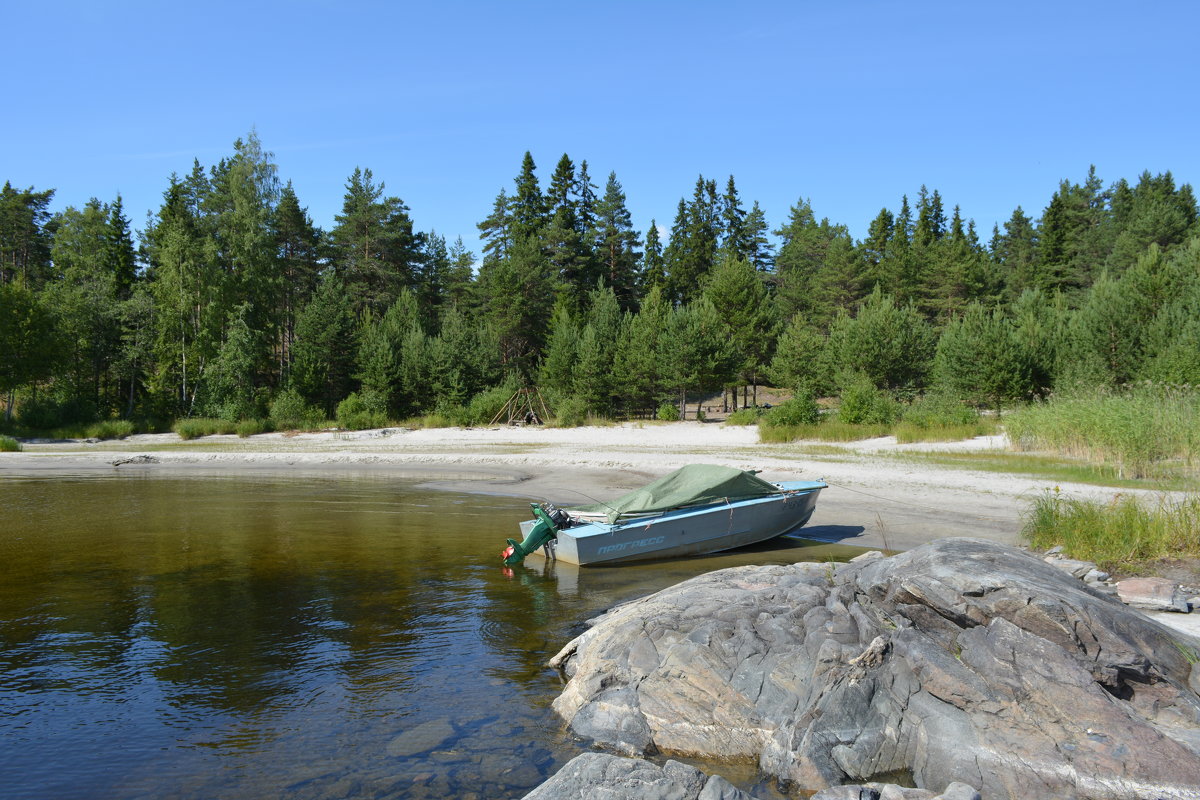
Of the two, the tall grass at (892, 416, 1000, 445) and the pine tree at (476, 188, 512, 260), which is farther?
the pine tree at (476, 188, 512, 260)

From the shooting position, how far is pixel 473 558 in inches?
559

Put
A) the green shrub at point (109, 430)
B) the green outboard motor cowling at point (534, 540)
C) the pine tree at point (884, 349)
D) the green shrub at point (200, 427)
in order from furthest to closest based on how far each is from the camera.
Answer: the pine tree at point (884, 349), the green shrub at point (200, 427), the green shrub at point (109, 430), the green outboard motor cowling at point (534, 540)

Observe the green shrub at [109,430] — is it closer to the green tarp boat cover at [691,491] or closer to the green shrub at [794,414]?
the green shrub at [794,414]

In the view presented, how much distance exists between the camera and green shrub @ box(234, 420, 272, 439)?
3856cm

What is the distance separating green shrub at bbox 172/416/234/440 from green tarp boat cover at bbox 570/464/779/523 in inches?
1215

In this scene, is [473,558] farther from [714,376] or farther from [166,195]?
[166,195]

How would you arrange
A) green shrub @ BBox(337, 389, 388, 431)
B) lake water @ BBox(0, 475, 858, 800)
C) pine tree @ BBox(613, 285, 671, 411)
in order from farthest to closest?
1. pine tree @ BBox(613, 285, 671, 411)
2. green shrub @ BBox(337, 389, 388, 431)
3. lake water @ BBox(0, 475, 858, 800)

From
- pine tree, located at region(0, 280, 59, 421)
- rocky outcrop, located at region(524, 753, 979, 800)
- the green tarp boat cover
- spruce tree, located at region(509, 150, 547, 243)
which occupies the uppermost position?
spruce tree, located at region(509, 150, 547, 243)

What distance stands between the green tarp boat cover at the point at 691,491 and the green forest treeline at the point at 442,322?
86.2 feet

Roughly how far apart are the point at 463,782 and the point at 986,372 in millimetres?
36589

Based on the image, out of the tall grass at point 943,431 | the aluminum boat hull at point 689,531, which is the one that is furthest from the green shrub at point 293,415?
the aluminum boat hull at point 689,531

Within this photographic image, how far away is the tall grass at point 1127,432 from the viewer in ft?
56.7

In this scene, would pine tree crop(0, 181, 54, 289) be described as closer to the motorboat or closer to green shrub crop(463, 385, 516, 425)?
green shrub crop(463, 385, 516, 425)

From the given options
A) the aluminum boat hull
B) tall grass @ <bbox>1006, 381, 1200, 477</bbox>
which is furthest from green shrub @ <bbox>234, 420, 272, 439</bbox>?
tall grass @ <bbox>1006, 381, 1200, 477</bbox>
